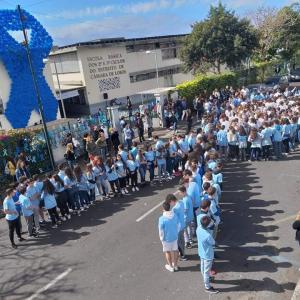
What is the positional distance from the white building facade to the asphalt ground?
21.9 m

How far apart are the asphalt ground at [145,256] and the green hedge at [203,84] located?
1487 centimetres

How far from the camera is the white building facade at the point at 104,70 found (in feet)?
109

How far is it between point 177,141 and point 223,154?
261cm

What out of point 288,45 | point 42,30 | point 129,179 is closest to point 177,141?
point 129,179

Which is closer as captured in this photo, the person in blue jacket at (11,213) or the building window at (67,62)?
the person in blue jacket at (11,213)

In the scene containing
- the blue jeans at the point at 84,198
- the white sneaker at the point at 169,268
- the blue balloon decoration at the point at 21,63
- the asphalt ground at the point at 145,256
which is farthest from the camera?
the blue balloon decoration at the point at 21,63

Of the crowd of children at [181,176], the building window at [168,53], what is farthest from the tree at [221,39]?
the crowd of children at [181,176]

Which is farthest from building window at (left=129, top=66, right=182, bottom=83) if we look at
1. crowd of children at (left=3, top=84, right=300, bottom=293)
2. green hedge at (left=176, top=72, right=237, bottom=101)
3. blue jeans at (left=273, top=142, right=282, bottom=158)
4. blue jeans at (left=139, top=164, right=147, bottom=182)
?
blue jeans at (left=139, top=164, right=147, bottom=182)

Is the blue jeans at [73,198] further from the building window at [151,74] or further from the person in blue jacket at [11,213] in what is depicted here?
the building window at [151,74]

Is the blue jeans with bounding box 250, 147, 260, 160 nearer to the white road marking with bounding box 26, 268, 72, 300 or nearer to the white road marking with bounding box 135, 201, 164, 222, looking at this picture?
the white road marking with bounding box 135, 201, 164, 222

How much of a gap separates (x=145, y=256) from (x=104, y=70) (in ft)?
92.7

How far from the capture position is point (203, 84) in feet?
94.2

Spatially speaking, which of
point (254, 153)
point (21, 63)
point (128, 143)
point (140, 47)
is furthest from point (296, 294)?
point (140, 47)

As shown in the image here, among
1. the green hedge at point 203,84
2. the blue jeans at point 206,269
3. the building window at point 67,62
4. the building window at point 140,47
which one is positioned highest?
the building window at point 140,47
